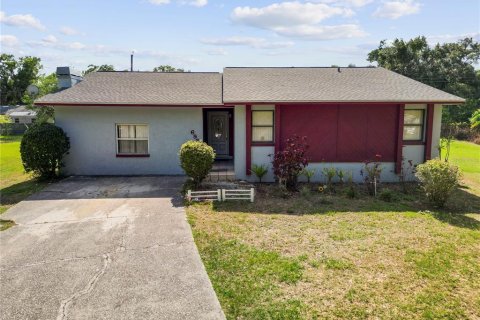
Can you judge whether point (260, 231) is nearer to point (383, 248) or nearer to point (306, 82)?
point (383, 248)

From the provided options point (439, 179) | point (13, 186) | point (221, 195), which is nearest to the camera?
point (439, 179)

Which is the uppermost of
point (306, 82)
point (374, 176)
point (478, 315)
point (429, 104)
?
point (306, 82)

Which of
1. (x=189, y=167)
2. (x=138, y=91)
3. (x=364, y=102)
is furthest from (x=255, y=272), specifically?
(x=138, y=91)

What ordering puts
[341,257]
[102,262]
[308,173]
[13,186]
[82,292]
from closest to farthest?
[82,292]
[102,262]
[341,257]
[308,173]
[13,186]

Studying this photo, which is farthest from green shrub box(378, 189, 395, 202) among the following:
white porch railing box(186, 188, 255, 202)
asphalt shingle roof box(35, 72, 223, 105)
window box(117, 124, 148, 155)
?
window box(117, 124, 148, 155)

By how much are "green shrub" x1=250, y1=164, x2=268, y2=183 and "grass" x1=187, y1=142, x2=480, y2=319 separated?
188cm

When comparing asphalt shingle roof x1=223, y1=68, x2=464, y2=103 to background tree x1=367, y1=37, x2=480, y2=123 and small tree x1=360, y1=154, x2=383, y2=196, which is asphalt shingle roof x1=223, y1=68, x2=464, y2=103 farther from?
background tree x1=367, y1=37, x2=480, y2=123

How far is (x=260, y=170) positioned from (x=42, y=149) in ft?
25.1

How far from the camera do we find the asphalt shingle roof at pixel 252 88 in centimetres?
1276

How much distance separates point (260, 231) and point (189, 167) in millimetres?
3941

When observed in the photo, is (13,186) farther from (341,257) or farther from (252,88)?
(341,257)

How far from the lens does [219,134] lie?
54.8 ft

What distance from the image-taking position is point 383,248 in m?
7.41

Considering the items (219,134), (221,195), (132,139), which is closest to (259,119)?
(221,195)
